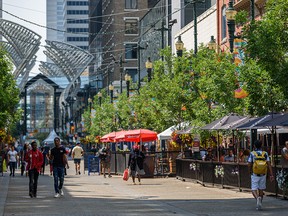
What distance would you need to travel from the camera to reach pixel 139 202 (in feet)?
78.0

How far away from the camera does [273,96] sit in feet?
88.5

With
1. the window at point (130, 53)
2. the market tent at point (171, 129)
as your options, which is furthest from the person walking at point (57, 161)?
the window at point (130, 53)

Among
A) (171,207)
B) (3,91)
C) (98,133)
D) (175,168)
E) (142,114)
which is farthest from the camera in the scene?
(98,133)

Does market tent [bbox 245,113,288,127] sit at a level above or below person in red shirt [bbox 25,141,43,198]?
above

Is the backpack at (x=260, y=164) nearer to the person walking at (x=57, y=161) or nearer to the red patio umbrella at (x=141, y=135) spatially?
the person walking at (x=57, y=161)

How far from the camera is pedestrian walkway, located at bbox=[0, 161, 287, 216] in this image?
2034 centimetres

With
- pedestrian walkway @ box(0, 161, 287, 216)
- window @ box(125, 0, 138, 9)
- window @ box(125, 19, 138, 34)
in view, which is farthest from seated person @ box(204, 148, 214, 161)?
window @ box(125, 0, 138, 9)

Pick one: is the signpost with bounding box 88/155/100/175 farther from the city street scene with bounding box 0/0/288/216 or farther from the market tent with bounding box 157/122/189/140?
the market tent with bounding box 157/122/189/140

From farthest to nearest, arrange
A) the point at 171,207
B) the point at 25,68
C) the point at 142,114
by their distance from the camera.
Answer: the point at 25,68, the point at 142,114, the point at 171,207

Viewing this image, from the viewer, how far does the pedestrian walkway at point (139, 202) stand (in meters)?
20.3

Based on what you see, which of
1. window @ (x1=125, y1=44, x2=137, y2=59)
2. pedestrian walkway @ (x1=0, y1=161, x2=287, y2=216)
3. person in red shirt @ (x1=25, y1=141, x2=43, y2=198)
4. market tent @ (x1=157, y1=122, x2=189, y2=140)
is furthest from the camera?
window @ (x1=125, y1=44, x2=137, y2=59)

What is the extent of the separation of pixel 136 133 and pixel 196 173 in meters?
11.0

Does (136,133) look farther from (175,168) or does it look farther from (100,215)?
(100,215)

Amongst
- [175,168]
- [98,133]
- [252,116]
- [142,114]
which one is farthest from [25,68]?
[252,116]
